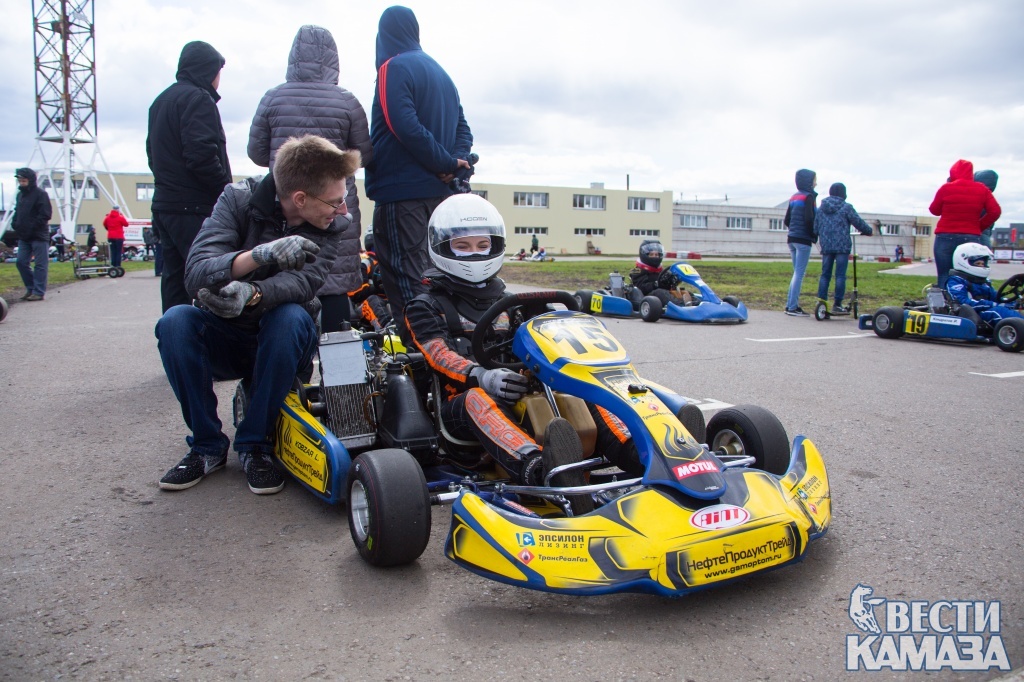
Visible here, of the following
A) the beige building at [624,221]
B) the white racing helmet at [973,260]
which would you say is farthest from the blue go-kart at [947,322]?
the beige building at [624,221]

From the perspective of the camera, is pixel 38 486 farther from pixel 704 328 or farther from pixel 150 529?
pixel 704 328

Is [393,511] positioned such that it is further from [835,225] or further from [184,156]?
[835,225]

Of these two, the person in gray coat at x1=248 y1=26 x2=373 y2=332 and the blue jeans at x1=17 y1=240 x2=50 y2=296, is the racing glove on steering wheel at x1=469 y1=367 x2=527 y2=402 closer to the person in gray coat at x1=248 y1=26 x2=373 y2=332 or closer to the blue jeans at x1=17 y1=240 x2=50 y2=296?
the person in gray coat at x1=248 y1=26 x2=373 y2=332

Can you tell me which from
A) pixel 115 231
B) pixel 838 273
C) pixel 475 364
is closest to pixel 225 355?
pixel 475 364

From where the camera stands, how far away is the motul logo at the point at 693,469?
2373 mm

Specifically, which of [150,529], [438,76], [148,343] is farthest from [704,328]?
[150,529]

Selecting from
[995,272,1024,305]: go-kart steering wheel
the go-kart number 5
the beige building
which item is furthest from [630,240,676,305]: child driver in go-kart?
the beige building

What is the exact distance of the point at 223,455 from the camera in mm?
3549

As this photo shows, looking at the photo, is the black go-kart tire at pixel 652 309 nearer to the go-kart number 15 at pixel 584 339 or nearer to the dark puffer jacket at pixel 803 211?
the dark puffer jacket at pixel 803 211

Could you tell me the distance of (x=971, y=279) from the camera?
27.0 ft

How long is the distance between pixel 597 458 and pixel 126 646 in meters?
1.57

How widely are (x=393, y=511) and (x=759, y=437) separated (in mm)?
1454

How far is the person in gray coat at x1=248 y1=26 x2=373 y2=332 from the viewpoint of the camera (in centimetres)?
470

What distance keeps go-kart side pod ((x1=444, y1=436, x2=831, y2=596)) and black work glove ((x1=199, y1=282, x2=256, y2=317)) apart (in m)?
1.32
